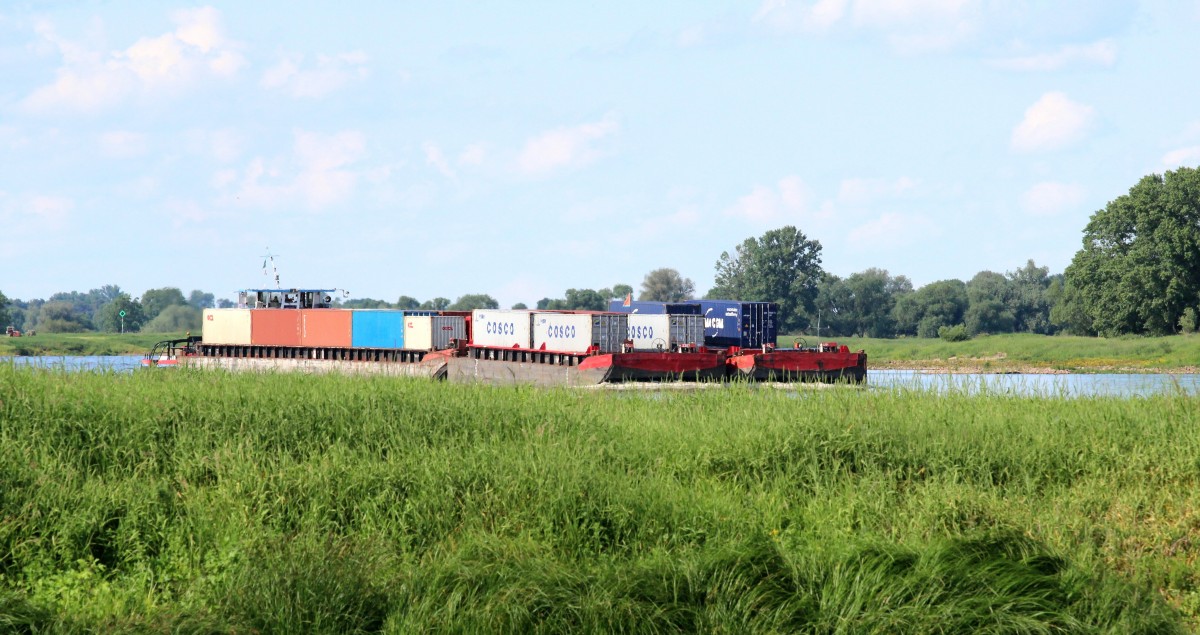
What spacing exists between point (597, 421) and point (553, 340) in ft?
104

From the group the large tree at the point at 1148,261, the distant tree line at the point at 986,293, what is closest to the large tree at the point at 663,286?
the distant tree line at the point at 986,293

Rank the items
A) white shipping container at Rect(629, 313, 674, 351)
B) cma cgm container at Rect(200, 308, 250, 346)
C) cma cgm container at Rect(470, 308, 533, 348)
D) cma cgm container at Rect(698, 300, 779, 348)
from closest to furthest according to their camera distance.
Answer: white shipping container at Rect(629, 313, 674, 351) < cma cgm container at Rect(470, 308, 533, 348) < cma cgm container at Rect(698, 300, 779, 348) < cma cgm container at Rect(200, 308, 250, 346)

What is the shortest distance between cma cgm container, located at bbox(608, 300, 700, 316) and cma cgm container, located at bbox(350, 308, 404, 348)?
11.7m

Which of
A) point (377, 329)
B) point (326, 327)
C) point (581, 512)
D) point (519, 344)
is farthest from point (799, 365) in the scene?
point (581, 512)

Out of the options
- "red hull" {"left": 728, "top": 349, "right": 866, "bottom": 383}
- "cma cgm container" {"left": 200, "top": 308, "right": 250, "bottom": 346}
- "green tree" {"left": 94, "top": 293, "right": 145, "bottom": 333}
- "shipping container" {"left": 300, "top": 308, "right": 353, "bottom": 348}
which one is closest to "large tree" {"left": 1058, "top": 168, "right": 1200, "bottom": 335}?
"red hull" {"left": 728, "top": 349, "right": 866, "bottom": 383}

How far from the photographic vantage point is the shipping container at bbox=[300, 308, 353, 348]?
203 ft

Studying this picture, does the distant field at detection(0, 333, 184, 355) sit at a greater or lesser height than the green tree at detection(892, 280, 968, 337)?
lesser

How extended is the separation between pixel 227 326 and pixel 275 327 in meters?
4.71

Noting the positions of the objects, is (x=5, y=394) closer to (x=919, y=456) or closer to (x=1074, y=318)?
(x=919, y=456)

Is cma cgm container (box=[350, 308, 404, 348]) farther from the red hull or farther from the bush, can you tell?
the bush

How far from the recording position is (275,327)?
65312mm

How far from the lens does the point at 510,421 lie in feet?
57.7

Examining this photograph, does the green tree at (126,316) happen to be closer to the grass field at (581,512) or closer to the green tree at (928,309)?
the green tree at (928,309)

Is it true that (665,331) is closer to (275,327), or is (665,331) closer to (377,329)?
(377,329)
